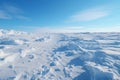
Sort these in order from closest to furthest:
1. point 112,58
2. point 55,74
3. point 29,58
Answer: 1. point 55,74
2. point 112,58
3. point 29,58

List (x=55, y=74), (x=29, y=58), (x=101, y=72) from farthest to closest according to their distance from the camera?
1. (x=29, y=58)
2. (x=55, y=74)
3. (x=101, y=72)

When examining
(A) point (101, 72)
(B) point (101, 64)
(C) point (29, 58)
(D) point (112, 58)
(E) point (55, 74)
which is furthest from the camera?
(C) point (29, 58)

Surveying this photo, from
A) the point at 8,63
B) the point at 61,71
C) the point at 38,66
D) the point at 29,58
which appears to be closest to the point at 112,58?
the point at 61,71

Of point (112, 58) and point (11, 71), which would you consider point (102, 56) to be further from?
point (11, 71)

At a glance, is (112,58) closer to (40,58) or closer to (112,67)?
(112,67)

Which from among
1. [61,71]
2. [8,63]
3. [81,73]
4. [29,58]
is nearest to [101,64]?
[81,73]

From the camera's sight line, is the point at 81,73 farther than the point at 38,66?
No

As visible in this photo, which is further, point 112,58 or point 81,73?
point 112,58

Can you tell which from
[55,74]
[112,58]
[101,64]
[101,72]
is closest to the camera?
[101,72]
